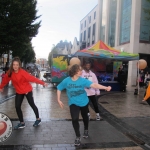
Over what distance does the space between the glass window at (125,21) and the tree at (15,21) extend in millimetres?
9732

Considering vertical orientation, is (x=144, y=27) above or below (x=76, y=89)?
above

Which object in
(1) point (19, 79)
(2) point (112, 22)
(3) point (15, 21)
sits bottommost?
(1) point (19, 79)

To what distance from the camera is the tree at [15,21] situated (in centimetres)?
1582

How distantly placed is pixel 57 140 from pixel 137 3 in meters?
19.2

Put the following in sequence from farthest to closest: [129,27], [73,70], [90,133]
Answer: [129,27], [90,133], [73,70]

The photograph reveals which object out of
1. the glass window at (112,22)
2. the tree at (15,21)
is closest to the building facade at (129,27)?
the glass window at (112,22)

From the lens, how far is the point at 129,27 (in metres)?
22.1

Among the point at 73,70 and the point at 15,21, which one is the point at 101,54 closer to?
the point at 15,21

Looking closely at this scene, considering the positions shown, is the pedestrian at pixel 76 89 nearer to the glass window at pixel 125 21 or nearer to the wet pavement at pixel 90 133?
the wet pavement at pixel 90 133

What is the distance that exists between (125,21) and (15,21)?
477 inches

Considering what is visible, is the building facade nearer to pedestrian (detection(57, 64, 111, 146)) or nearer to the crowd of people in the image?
the crowd of people

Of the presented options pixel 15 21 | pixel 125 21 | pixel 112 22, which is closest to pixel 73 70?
pixel 15 21

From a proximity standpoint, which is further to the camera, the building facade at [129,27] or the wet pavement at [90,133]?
the building facade at [129,27]

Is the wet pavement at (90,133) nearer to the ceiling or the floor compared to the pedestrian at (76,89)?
nearer to the floor
